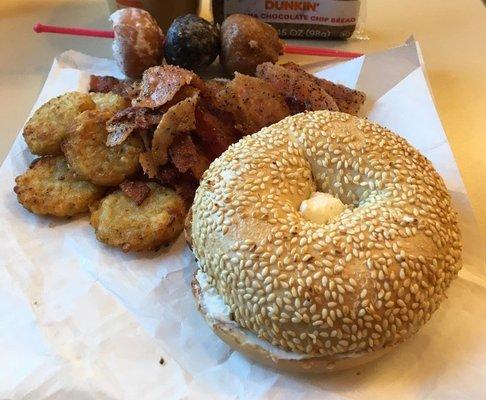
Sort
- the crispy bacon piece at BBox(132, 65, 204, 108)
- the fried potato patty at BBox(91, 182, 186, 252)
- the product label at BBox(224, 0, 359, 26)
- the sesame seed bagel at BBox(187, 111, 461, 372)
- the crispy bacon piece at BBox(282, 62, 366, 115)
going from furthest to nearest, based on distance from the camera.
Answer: the product label at BBox(224, 0, 359, 26), the crispy bacon piece at BBox(282, 62, 366, 115), the crispy bacon piece at BBox(132, 65, 204, 108), the fried potato patty at BBox(91, 182, 186, 252), the sesame seed bagel at BBox(187, 111, 461, 372)

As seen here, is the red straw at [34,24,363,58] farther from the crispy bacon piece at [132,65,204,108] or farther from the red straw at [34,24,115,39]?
the crispy bacon piece at [132,65,204,108]

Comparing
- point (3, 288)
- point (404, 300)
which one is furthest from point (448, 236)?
point (3, 288)

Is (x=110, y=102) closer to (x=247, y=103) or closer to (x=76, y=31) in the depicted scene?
(x=247, y=103)

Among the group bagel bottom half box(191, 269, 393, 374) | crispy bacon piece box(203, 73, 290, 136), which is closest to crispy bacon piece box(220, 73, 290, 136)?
crispy bacon piece box(203, 73, 290, 136)

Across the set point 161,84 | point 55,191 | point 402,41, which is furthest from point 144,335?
point 402,41

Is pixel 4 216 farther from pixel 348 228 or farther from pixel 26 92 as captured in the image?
pixel 348 228

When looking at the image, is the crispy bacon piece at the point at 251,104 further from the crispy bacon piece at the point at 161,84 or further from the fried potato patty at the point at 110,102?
the fried potato patty at the point at 110,102
